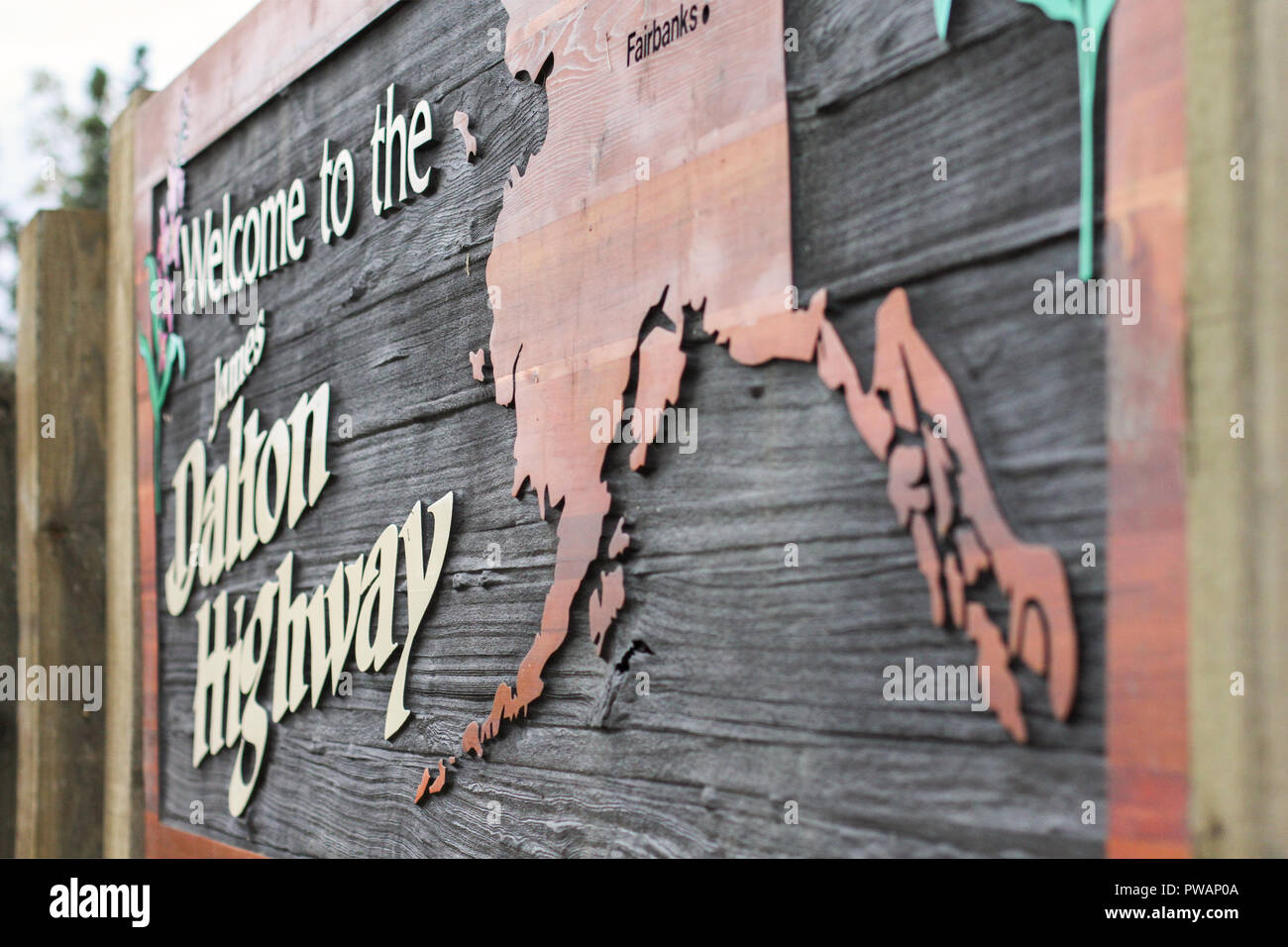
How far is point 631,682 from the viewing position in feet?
5.03

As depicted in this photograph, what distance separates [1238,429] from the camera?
96 centimetres

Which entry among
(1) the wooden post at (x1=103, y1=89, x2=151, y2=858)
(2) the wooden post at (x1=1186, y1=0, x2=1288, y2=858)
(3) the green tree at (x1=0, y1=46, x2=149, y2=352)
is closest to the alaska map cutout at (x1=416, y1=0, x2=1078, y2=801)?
(2) the wooden post at (x1=1186, y1=0, x2=1288, y2=858)

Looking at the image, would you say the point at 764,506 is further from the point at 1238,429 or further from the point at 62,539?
the point at 62,539

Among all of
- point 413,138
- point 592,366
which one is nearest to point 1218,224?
point 592,366

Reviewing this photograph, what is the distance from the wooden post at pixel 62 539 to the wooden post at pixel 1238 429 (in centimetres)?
294

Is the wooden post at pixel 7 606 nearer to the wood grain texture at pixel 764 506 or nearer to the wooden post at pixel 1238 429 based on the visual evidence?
the wood grain texture at pixel 764 506

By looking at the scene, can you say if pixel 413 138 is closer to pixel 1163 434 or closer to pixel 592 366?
pixel 592 366

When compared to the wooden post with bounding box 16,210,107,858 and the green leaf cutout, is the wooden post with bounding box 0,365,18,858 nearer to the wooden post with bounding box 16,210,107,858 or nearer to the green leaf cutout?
the wooden post with bounding box 16,210,107,858

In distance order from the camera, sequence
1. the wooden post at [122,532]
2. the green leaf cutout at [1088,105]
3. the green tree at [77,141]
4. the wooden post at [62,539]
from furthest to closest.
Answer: the green tree at [77,141] < the wooden post at [62,539] < the wooden post at [122,532] < the green leaf cutout at [1088,105]

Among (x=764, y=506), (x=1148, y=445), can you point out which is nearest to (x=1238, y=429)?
(x=1148, y=445)

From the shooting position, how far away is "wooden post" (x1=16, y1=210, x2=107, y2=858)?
3.28 meters

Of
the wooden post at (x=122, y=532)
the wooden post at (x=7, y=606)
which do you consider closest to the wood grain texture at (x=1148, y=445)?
the wooden post at (x=122, y=532)

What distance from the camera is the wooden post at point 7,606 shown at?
357cm
